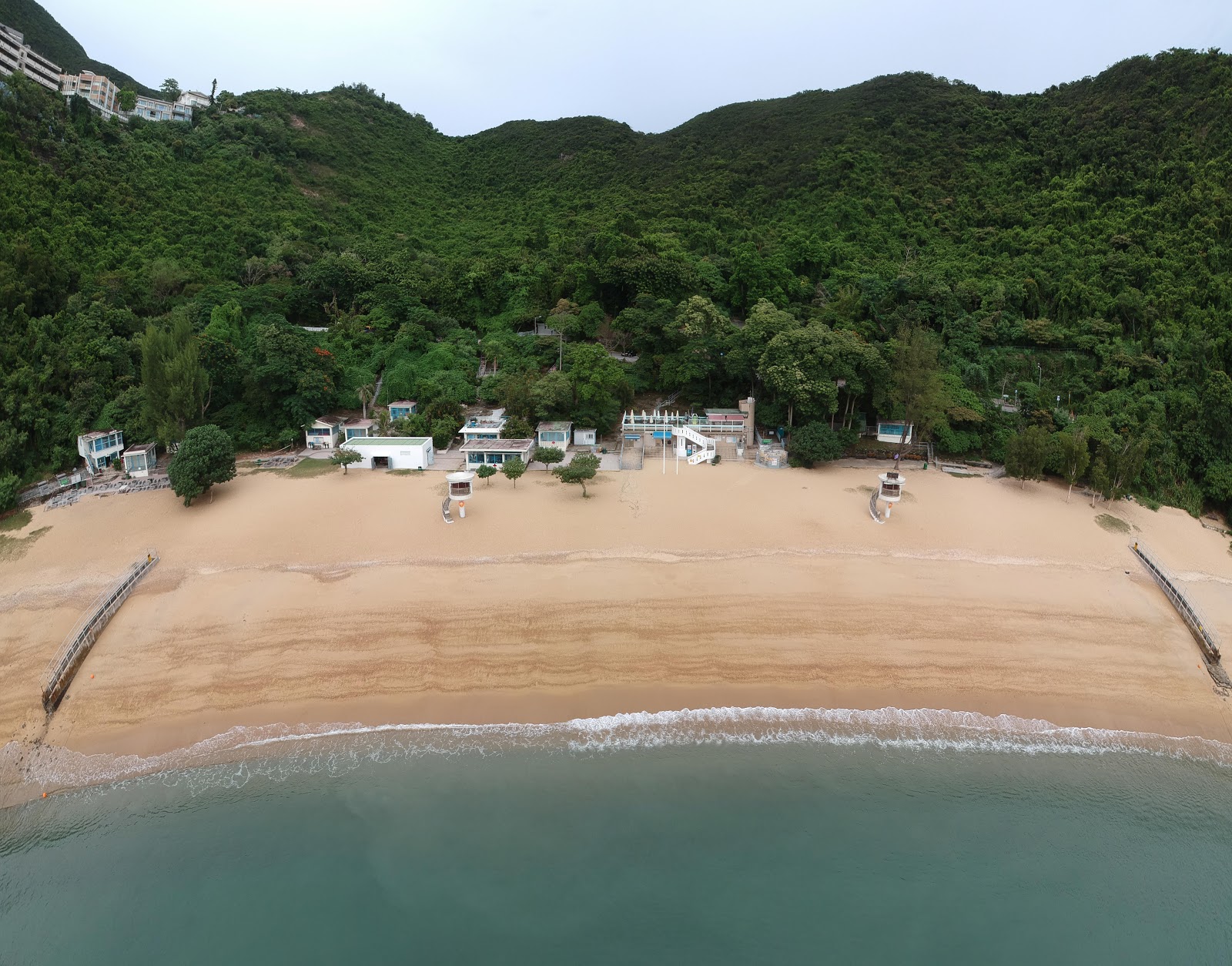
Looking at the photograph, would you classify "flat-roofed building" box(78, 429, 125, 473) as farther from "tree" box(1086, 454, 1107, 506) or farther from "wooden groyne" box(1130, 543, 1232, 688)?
"tree" box(1086, 454, 1107, 506)

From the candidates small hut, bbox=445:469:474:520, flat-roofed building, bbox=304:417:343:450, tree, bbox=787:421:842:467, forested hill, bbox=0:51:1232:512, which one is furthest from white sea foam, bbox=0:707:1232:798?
flat-roofed building, bbox=304:417:343:450

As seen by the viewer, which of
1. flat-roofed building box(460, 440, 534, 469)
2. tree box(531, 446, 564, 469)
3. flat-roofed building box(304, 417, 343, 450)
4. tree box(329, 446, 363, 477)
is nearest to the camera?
tree box(531, 446, 564, 469)

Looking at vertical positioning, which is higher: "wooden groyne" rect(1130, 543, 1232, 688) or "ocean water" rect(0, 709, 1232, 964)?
"wooden groyne" rect(1130, 543, 1232, 688)

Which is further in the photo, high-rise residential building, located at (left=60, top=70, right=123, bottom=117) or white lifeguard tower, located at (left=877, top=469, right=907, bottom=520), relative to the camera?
high-rise residential building, located at (left=60, top=70, right=123, bottom=117)

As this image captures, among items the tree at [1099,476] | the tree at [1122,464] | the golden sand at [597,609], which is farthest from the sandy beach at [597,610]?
the tree at [1122,464]

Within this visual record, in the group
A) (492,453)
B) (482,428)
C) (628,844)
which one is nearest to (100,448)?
(482,428)

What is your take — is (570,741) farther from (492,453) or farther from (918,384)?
(918,384)
